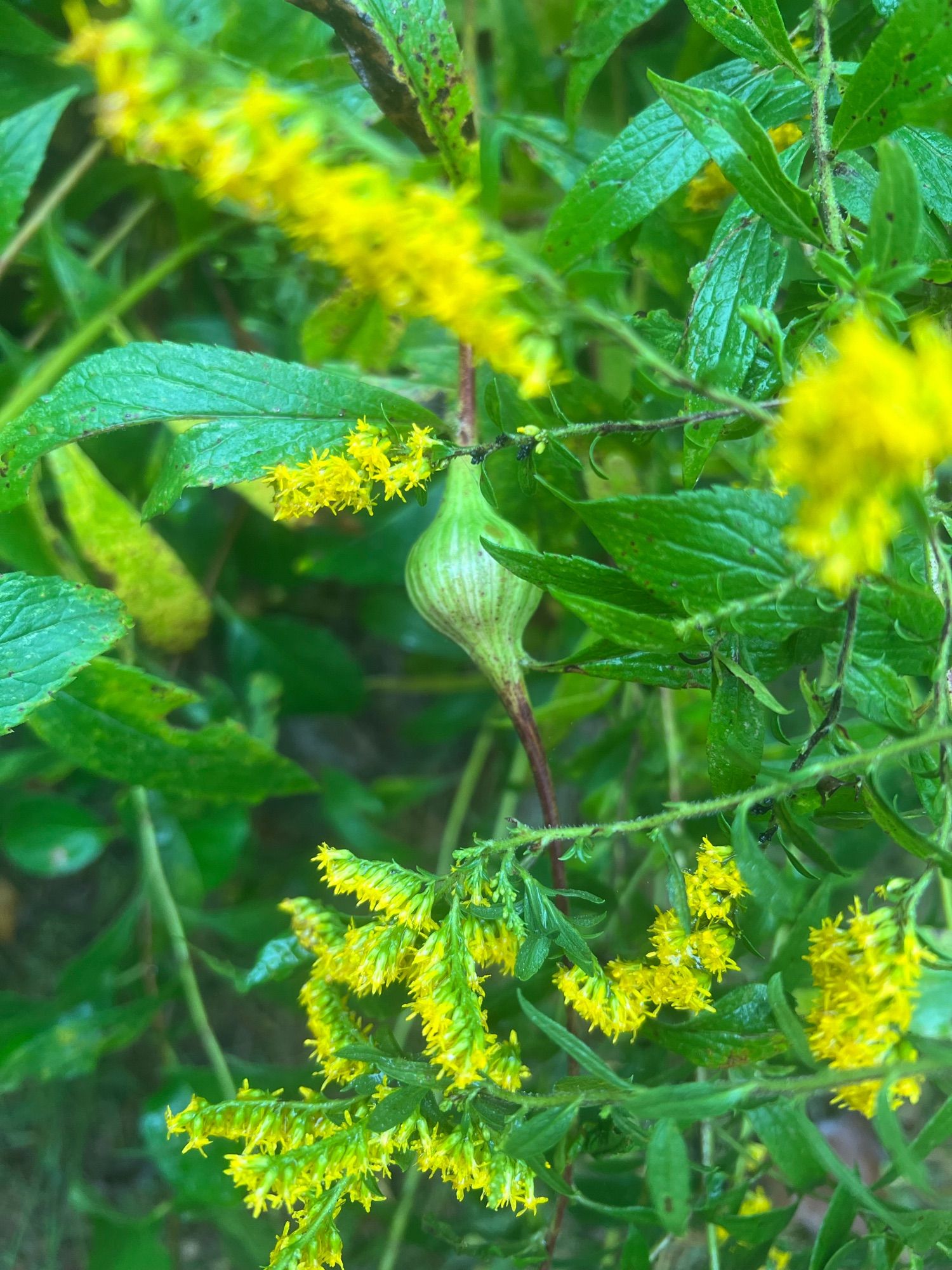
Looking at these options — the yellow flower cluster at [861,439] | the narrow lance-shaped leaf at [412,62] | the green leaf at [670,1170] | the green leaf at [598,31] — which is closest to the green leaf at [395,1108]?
the green leaf at [670,1170]

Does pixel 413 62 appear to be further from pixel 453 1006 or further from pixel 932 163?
pixel 453 1006

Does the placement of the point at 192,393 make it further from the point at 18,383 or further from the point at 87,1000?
the point at 87,1000

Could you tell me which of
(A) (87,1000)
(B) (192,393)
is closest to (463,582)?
(B) (192,393)

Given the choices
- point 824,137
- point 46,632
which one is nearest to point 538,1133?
point 46,632

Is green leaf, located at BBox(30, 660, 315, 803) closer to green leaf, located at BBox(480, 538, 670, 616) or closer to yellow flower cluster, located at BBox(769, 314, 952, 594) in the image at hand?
green leaf, located at BBox(480, 538, 670, 616)

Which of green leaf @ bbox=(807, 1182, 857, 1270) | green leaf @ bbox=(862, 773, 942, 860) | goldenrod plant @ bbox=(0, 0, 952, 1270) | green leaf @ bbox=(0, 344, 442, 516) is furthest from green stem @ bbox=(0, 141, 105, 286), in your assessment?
green leaf @ bbox=(807, 1182, 857, 1270)

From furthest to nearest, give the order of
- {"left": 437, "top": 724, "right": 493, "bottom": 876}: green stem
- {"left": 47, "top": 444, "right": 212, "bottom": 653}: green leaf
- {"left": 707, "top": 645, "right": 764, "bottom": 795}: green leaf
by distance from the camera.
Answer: {"left": 437, "top": 724, "right": 493, "bottom": 876}: green stem → {"left": 47, "top": 444, "right": 212, "bottom": 653}: green leaf → {"left": 707, "top": 645, "right": 764, "bottom": 795}: green leaf
